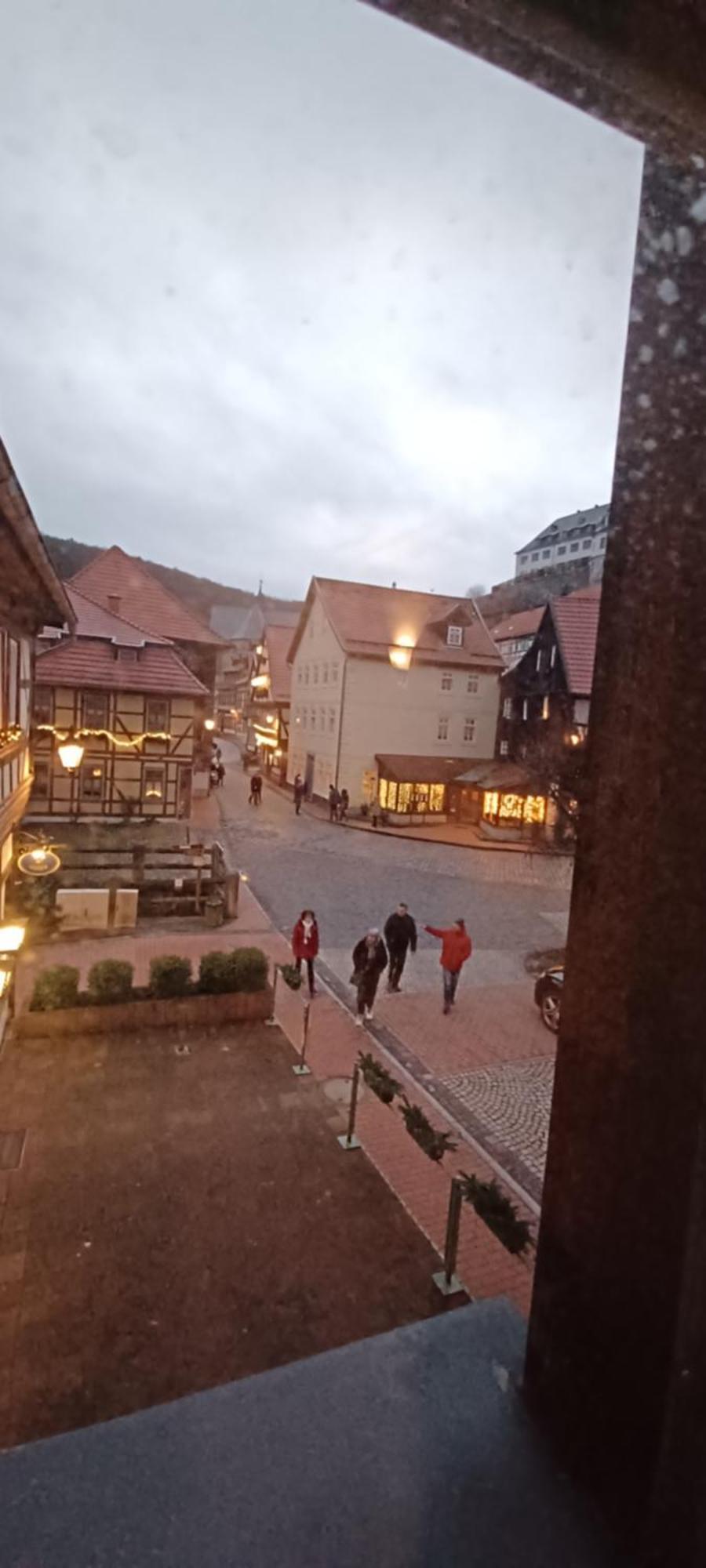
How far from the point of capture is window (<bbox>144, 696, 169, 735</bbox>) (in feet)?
67.5

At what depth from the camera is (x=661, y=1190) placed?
1.50 metres

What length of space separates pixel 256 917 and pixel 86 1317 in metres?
8.62

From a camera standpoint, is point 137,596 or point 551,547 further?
point 551,547

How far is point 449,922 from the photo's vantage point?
13570 millimetres

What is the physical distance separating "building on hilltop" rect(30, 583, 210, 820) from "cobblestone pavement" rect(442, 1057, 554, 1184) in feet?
47.0

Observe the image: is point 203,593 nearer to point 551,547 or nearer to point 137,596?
point 551,547

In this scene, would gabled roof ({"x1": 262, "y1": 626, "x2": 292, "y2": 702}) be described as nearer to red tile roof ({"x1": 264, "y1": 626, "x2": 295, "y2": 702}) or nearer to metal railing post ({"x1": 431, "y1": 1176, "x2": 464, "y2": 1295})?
red tile roof ({"x1": 264, "y1": 626, "x2": 295, "y2": 702})

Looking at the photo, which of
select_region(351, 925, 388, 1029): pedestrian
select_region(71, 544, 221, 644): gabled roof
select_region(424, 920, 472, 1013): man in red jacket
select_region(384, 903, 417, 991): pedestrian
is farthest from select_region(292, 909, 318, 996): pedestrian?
select_region(71, 544, 221, 644): gabled roof

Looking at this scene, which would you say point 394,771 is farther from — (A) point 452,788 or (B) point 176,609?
(B) point 176,609

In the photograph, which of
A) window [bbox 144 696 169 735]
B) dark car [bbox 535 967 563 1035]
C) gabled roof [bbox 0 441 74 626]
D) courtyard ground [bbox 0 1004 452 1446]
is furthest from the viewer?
window [bbox 144 696 169 735]

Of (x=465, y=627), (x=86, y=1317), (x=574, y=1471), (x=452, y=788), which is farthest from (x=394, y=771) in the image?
(x=574, y=1471)

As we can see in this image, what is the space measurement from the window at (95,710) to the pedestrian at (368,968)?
13.5 meters

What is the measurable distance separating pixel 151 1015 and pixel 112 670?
45.3ft

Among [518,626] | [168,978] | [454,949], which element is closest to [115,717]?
[168,978]
